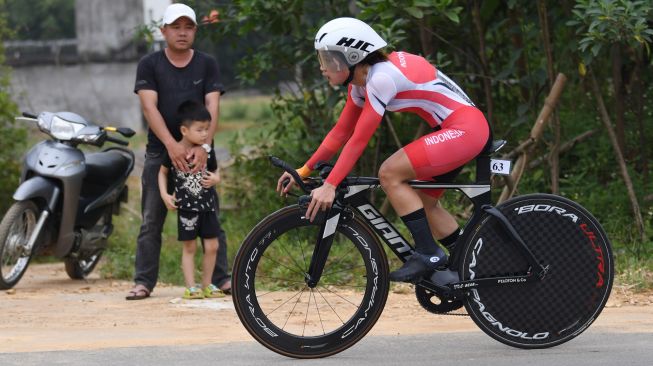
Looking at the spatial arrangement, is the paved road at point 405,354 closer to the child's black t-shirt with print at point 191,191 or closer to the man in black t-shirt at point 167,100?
the child's black t-shirt with print at point 191,191

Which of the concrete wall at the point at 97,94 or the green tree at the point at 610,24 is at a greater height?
the green tree at the point at 610,24

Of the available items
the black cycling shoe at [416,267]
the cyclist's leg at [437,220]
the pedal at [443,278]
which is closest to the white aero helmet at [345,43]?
the cyclist's leg at [437,220]

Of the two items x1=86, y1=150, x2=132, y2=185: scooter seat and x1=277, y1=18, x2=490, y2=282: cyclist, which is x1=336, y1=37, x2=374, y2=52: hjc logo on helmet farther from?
x1=86, y1=150, x2=132, y2=185: scooter seat

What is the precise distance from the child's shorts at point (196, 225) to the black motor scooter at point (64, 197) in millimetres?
939

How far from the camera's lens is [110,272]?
33.6 feet

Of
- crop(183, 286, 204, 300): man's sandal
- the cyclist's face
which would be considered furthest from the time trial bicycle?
crop(183, 286, 204, 300): man's sandal

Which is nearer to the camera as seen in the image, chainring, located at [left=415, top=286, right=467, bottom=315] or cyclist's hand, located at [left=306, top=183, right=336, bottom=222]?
cyclist's hand, located at [left=306, top=183, right=336, bottom=222]

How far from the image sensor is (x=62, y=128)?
932 cm

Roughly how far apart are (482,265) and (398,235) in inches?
17.4

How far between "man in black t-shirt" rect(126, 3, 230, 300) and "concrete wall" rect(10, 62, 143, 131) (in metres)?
17.3

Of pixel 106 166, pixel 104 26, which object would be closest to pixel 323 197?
pixel 106 166

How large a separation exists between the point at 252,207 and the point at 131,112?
1484 cm

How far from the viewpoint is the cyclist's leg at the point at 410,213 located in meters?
6.11

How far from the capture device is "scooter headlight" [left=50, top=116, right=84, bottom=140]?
30.5 ft
